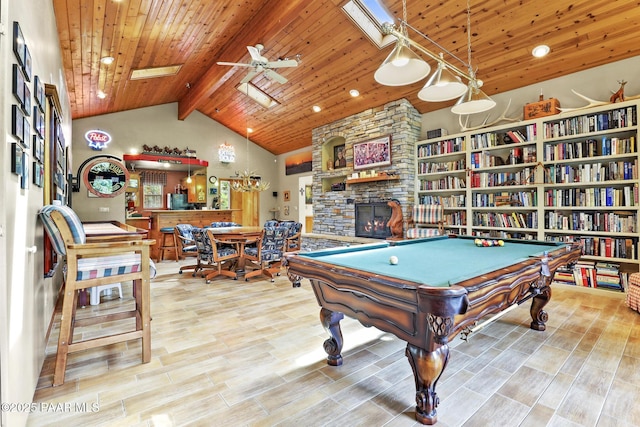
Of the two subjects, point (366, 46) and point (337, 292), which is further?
point (366, 46)

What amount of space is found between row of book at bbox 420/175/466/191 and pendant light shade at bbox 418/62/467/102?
3.08m

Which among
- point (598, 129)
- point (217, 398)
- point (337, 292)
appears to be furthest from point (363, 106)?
point (217, 398)

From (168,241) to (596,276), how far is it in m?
7.74

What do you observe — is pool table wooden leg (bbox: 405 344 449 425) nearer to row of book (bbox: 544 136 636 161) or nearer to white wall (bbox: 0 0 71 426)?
white wall (bbox: 0 0 71 426)

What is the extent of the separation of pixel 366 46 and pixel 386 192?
279 centimetres

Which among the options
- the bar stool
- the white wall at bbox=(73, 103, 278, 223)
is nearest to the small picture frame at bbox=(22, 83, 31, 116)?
the bar stool

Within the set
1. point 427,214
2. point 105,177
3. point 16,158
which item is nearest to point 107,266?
point 16,158

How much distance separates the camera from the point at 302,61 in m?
5.57

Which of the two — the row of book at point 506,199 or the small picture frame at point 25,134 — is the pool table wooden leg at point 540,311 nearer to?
the row of book at point 506,199

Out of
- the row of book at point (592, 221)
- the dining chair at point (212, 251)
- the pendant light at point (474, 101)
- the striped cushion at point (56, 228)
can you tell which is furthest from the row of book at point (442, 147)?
the striped cushion at point (56, 228)

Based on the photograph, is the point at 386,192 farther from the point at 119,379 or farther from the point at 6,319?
the point at 6,319

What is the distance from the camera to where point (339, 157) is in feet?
25.8

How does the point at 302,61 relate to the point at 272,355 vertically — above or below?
above

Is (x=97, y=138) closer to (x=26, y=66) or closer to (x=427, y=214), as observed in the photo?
(x=26, y=66)
